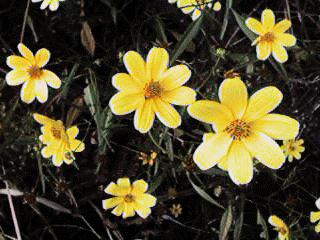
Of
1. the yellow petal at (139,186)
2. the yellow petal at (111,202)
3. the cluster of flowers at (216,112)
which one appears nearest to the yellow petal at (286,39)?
the cluster of flowers at (216,112)

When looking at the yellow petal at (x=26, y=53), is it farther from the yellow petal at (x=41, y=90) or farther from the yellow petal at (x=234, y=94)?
the yellow petal at (x=234, y=94)

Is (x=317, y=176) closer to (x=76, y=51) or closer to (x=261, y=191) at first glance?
(x=261, y=191)

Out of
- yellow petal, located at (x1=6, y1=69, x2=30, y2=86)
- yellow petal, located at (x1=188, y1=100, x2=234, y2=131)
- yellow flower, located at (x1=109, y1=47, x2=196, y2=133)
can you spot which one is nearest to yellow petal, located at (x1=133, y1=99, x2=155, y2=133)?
yellow flower, located at (x1=109, y1=47, x2=196, y2=133)

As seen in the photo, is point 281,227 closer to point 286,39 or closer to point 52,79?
point 286,39

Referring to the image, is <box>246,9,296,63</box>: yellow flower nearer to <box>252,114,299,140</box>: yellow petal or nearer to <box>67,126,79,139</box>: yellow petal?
<box>252,114,299,140</box>: yellow petal

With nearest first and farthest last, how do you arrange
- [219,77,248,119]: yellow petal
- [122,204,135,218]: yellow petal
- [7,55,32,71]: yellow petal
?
1. [219,77,248,119]: yellow petal
2. [7,55,32,71]: yellow petal
3. [122,204,135,218]: yellow petal

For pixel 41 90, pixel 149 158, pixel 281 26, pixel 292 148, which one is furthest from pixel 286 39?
pixel 41 90
